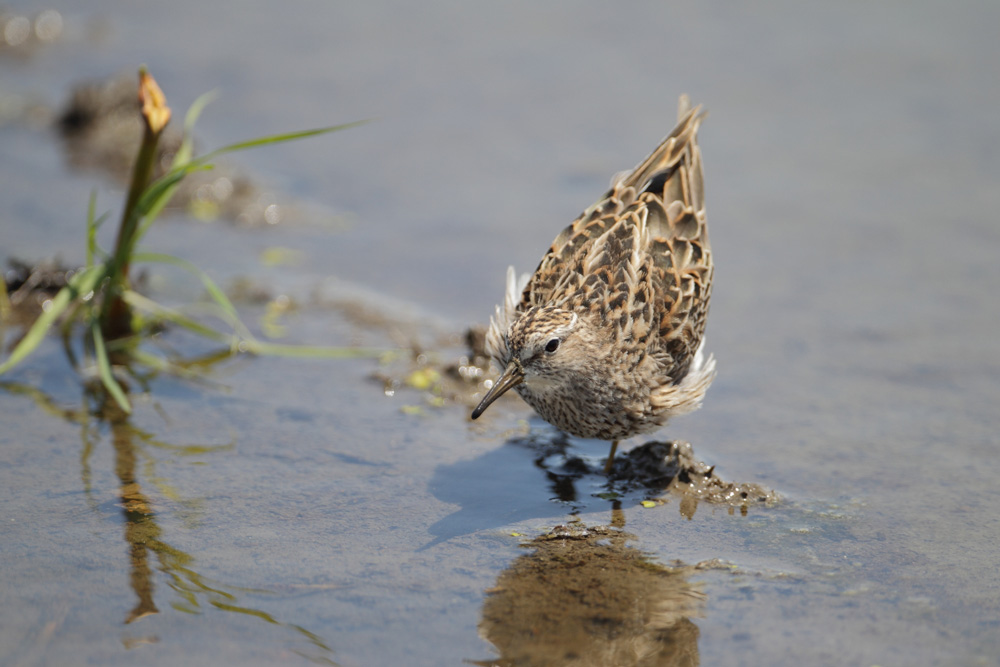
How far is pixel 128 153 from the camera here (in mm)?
10070

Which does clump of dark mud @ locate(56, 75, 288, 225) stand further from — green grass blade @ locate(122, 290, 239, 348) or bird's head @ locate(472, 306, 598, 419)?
bird's head @ locate(472, 306, 598, 419)

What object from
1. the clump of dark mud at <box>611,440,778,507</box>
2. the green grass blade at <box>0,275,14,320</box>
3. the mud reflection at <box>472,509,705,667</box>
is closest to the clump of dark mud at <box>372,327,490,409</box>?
the clump of dark mud at <box>611,440,778,507</box>

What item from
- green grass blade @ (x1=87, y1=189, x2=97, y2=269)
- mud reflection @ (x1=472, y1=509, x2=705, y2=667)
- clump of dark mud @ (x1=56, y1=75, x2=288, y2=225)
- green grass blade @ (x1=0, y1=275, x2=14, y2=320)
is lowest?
mud reflection @ (x1=472, y1=509, x2=705, y2=667)

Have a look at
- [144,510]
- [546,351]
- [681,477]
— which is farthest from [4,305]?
[681,477]

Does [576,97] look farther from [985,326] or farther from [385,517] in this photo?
[385,517]

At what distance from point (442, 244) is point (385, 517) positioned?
12.6 feet

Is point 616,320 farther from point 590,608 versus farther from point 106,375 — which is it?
point 106,375

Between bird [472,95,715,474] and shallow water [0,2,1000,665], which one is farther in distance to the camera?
bird [472,95,715,474]

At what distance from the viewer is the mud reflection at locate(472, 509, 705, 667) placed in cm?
445

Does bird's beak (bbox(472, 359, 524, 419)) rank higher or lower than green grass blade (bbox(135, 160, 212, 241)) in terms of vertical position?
lower

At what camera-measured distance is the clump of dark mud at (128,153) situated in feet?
30.3

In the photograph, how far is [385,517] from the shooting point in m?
5.50

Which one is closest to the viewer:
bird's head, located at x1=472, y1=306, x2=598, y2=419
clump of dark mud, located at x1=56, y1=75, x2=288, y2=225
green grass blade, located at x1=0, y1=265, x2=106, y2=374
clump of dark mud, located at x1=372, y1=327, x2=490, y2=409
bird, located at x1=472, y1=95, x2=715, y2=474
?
bird's head, located at x1=472, y1=306, x2=598, y2=419

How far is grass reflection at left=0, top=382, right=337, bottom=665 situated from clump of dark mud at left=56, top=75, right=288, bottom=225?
3.00 metres
